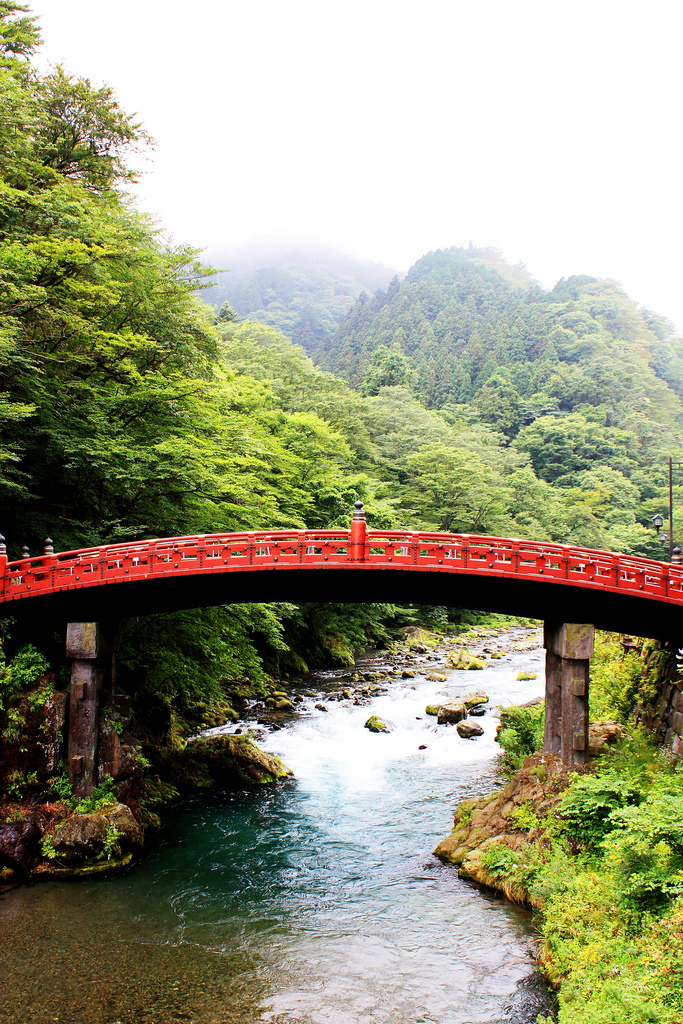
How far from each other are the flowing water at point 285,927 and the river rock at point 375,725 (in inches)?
167

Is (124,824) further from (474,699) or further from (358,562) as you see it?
(474,699)

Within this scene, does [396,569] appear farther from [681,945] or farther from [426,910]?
[681,945]

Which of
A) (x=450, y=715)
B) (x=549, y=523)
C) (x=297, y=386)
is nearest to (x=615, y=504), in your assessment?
(x=549, y=523)

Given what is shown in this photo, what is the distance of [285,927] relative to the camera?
1347 centimetres

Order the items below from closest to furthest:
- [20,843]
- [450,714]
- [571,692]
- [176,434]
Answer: [20,843] → [571,692] → [176,434] → [450,714]

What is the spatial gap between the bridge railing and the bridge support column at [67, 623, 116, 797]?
5.09 ft

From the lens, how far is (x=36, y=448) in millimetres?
18859

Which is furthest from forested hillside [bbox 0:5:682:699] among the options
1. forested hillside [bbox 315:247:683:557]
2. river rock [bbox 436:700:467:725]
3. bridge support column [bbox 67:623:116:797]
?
river rock [bbox 436:700:467:725]

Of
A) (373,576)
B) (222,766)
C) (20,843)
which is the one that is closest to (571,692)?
(373,576)

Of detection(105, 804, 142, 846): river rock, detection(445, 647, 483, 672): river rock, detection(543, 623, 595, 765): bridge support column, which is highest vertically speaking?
detection(543, 623, 595, 765): bridge support column

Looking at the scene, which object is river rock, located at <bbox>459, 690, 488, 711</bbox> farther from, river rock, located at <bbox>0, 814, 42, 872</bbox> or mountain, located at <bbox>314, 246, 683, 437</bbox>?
mountain, located at <bbox>314, 246, 683, 437</bbox>

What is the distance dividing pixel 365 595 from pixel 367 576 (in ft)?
3.57

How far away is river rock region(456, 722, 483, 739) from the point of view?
973 inches

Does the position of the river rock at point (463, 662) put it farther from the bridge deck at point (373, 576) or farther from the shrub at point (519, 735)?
the bridge deck at point (373, 576)
